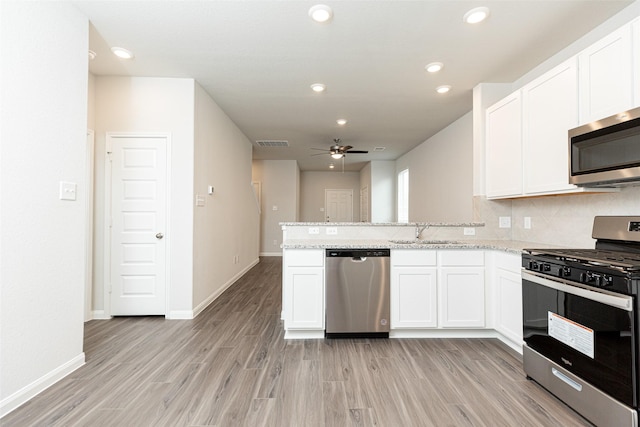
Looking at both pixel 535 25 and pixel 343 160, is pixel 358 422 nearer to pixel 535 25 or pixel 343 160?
pixel 535 25

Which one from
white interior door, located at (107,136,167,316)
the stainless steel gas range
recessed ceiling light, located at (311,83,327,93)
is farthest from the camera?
recessed ceiling light, located at (311,83,327,93)

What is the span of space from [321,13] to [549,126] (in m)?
2.05

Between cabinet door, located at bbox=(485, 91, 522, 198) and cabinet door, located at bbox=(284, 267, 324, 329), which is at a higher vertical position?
cabinet door, located at bbox=(485, 91, 522, 198)

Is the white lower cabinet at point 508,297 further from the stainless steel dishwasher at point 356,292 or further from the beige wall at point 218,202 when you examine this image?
the beige wall at point 218,202

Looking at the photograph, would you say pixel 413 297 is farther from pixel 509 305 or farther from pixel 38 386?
pixel 38 386

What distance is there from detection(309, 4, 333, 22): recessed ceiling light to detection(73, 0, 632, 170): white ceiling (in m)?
0.04

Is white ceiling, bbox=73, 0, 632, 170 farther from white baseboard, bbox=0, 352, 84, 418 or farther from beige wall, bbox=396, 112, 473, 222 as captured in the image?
white baseboard, bbox=0, 352, 84, 418

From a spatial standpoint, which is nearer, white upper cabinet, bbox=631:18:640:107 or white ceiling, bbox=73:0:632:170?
white upper cabinet, bbox=631:18:640:107

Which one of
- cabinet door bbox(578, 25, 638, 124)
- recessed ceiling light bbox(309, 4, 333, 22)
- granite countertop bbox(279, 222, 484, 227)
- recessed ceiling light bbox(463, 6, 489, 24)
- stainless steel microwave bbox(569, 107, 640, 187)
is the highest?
recessed ceiling light bbox(463, 6, 489, 24)

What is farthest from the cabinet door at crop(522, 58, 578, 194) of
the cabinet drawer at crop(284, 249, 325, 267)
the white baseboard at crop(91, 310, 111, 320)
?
the white baseboard at crop(91, 310, 111, 320)

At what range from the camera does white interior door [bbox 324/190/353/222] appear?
1016cm

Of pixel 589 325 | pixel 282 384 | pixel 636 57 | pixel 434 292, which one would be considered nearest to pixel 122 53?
pixel 282 384

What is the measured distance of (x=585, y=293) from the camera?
1.62 m

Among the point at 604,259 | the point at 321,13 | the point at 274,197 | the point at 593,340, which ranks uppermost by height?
the point at 321,13
